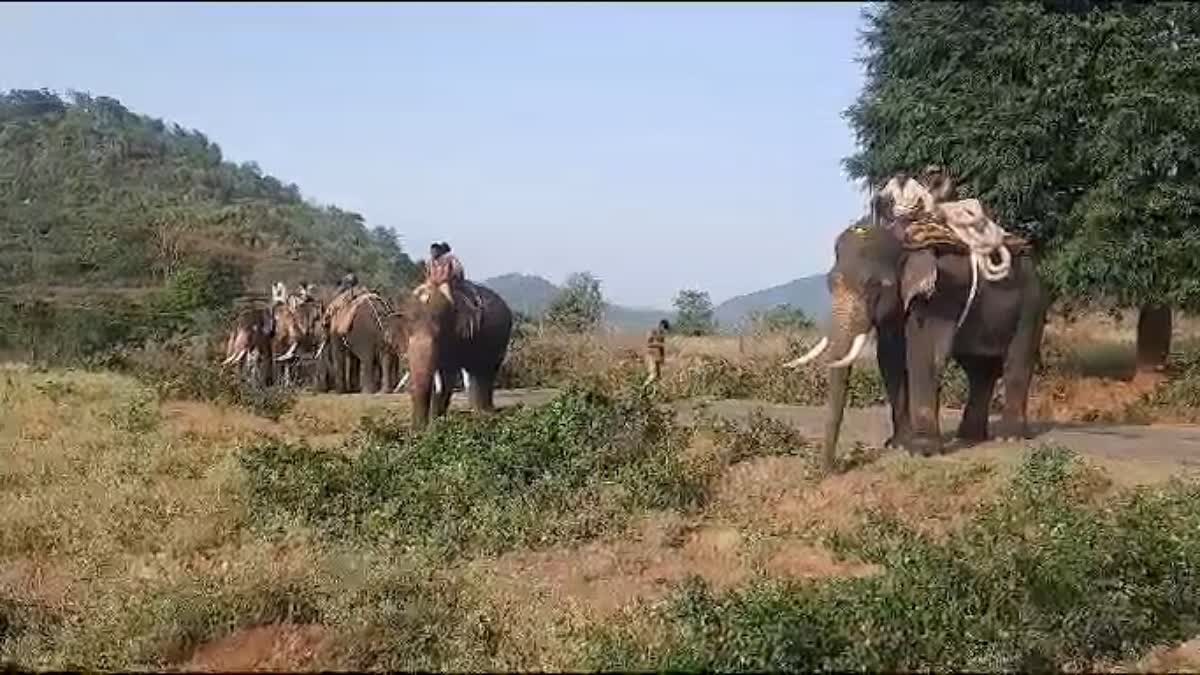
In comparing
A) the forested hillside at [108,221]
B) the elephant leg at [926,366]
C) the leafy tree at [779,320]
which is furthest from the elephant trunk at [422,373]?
the leafy tree at [779,320]

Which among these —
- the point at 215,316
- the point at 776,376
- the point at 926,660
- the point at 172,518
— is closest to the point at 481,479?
the point at 172,518

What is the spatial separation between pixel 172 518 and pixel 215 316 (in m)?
14.1

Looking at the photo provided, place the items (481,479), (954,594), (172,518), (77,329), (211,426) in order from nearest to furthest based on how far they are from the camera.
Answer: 1. (954,594)
2. (172,518)
3. (481,479)
4. (211,426)
5. (77,329)

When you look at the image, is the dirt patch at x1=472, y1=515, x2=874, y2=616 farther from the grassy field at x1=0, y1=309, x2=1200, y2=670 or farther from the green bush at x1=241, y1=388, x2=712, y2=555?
the green bush at x1=241, y1=388, x2=712, y2=555

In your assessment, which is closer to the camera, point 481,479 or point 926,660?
point 926,660

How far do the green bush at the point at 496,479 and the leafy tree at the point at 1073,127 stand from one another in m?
8.24

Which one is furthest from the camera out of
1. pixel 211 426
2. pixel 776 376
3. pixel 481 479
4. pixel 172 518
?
pixel 776 376

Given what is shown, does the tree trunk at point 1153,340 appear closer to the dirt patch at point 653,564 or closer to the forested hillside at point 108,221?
the dirt patch at point 653,564

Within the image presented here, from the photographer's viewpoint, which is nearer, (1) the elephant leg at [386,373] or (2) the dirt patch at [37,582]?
(2) the dirt patch at [37,582]

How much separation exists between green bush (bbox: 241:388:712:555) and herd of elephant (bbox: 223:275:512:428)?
1720 mm

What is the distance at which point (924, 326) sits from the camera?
1170 centimetres

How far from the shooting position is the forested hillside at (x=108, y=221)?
21922 millimetres

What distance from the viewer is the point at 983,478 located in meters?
10.6

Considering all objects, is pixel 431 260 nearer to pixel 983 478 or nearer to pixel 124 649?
pixel 983 478
